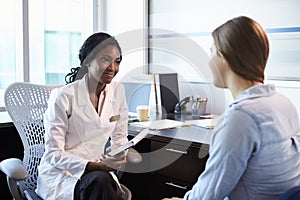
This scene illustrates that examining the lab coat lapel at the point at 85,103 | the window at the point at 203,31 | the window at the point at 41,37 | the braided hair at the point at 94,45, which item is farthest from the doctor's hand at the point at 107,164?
the window at the point at 41,37

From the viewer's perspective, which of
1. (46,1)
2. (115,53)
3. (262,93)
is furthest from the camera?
(46,1)

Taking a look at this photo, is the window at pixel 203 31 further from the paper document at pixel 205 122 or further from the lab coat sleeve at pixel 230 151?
the lab coat sleeve at pixel 230 151

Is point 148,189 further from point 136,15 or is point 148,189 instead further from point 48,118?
point 136,15

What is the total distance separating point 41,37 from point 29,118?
1.09 metres

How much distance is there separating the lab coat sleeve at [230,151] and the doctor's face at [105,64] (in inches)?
35.0

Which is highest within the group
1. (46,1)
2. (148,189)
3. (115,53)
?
(46,1)

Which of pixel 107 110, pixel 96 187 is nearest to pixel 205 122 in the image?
pixel 107 110

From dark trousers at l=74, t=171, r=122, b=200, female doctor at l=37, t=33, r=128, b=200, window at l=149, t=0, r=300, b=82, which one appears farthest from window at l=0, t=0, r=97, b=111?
dark trousers at l=74, t=171, r=122, b=200

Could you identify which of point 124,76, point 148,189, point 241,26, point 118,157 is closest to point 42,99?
point 118,157

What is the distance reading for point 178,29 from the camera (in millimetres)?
2668

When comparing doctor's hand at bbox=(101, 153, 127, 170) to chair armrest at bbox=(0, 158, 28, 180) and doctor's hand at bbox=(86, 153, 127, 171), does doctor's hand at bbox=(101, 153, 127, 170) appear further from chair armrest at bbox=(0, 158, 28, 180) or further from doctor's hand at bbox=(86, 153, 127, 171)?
chair armrest at bbox=(0, 158, 28, 180)

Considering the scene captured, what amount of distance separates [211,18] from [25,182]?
1559 millimetres

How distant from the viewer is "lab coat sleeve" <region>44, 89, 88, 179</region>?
1668 mm

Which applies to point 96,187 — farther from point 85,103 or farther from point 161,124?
point 161,124
